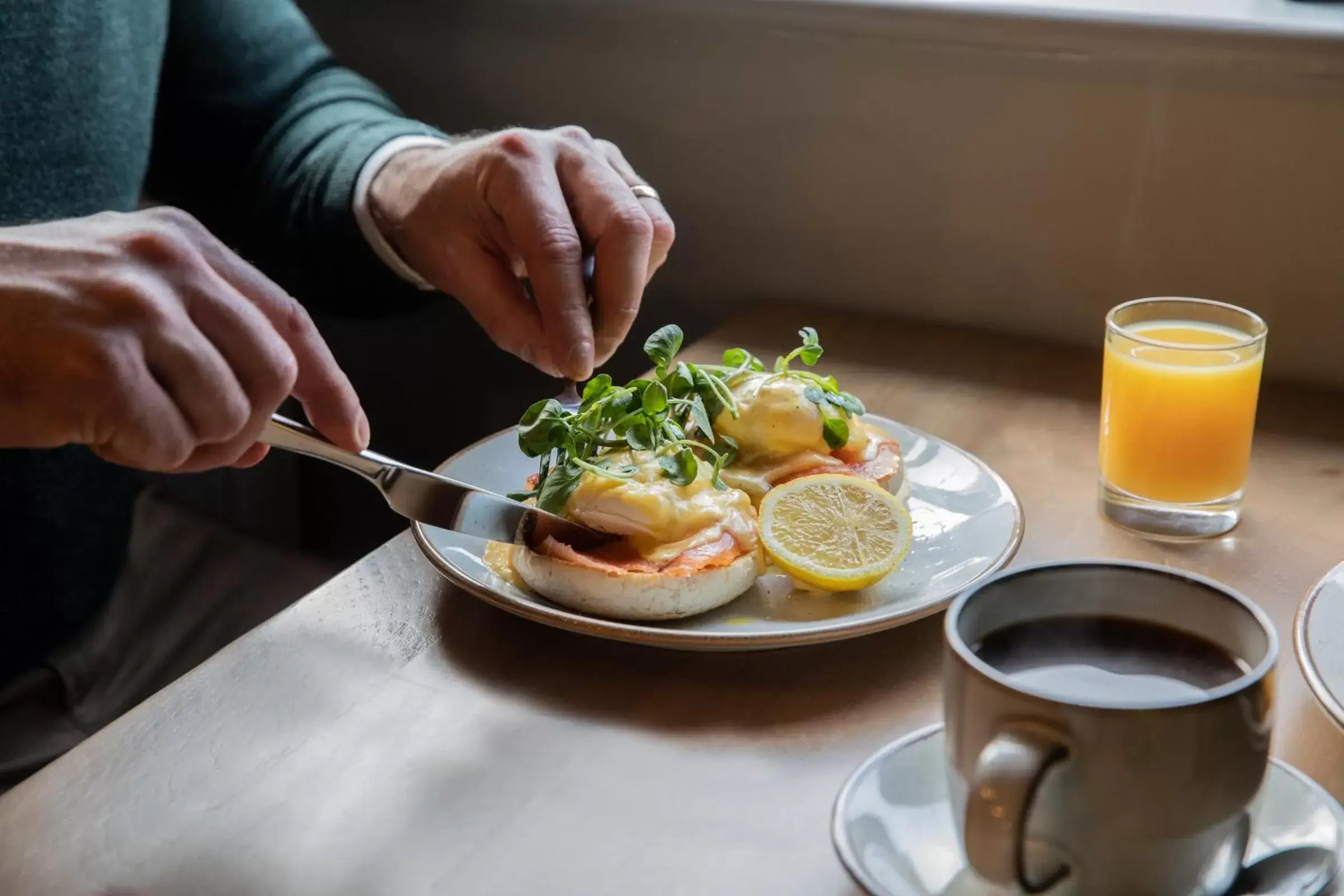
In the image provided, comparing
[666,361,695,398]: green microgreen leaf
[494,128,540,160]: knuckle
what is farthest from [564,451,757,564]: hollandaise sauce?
[494,128,540,160]: knuckle

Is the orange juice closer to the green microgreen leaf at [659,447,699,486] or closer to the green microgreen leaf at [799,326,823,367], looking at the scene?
the green microgreen leaf at [799,326,823,367]

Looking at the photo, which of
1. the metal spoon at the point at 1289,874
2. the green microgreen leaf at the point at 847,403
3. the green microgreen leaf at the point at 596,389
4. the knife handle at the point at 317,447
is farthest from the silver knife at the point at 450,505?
the metal spoon at the point at 1289,874

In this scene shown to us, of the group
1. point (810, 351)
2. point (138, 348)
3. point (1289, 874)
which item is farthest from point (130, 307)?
point (1289, 874)

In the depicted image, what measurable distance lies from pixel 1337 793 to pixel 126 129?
123cm

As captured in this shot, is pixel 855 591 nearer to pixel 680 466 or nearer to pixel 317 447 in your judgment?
pixel 680 466

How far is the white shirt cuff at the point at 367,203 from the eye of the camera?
130 centimetres

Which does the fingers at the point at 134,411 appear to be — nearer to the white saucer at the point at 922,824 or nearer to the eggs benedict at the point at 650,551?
the eggs benedict at the point at 650,551

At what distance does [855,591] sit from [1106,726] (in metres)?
0.37

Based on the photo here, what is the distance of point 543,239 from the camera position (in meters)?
1.03

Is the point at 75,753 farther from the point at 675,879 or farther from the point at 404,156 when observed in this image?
the point at 404,156

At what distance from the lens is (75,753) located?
72 centimetres

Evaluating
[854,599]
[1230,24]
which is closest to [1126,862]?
[854,599]

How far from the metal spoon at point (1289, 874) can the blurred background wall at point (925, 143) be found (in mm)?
834

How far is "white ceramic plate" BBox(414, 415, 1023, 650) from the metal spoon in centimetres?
23
